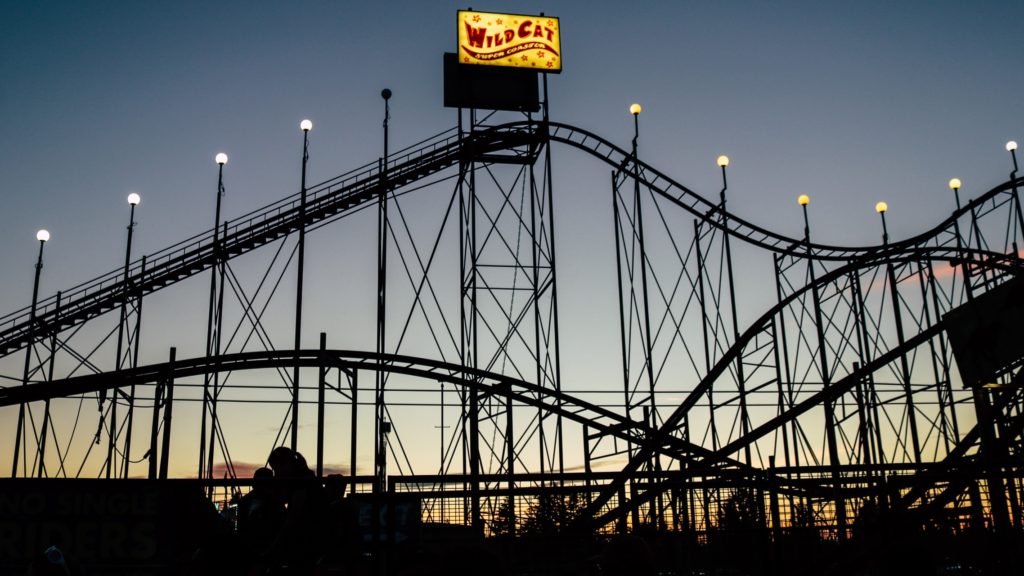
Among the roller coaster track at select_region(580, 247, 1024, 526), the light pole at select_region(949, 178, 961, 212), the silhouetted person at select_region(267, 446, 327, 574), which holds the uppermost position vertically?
the light pole at select_region(949, 178, 961, 212)

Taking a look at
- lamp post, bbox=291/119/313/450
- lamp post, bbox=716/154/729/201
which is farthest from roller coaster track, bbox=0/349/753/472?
lamp post, bbox=716/154/729/201

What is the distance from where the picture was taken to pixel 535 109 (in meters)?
21.6

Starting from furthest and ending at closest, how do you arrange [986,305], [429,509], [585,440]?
[585,440]
[986,305]
[429,509]

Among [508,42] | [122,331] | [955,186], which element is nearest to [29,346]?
[122,331]

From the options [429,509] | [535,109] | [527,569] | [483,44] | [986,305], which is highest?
[483,44]

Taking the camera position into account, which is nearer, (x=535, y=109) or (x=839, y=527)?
(x=839, y=527)

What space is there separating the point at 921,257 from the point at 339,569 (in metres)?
15.5

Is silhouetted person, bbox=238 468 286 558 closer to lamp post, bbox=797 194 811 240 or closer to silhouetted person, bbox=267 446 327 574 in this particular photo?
silhouetted person, bbox=267 446 327 574

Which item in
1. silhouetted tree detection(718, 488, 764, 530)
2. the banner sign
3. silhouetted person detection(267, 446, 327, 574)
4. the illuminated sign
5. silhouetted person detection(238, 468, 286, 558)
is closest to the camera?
the banner sign

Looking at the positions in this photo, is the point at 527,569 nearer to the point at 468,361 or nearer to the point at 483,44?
the point at 468,361

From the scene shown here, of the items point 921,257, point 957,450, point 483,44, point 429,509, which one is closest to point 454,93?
point 483,44

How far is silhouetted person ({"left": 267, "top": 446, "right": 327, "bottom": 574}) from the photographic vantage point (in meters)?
6.36

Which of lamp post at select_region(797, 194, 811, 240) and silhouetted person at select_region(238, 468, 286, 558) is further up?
lamp post at select_region(797, 194, 811, 240)

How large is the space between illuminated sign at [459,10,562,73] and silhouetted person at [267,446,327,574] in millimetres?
15841
